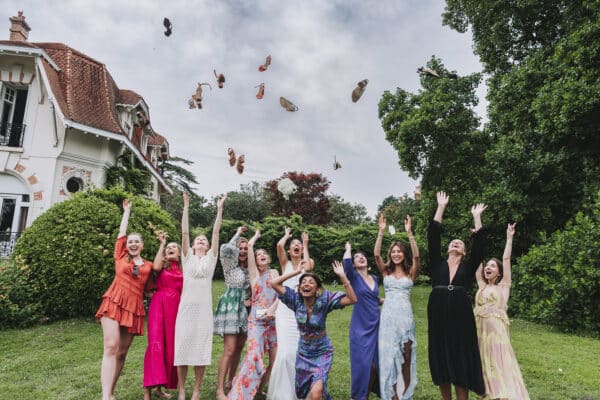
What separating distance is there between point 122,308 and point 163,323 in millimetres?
525

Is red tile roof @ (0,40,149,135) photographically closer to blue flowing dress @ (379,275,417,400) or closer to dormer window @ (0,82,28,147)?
dormer window @ (0,82,28,147)

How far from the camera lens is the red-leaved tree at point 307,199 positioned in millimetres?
32406

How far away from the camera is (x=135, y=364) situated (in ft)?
22.3

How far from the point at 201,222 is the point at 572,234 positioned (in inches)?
1227

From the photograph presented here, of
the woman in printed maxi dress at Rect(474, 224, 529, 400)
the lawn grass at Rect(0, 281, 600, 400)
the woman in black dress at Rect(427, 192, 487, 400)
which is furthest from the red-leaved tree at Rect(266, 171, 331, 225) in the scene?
the woman in black dress at Rect(427, 192, 487, 400)

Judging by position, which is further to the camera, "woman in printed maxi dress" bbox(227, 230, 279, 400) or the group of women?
"woman in printed maxi dress" bbox(227, 230, 279, 400)

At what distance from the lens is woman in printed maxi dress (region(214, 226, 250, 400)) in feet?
17.0

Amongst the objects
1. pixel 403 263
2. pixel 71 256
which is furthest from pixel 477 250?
pixel 71 256

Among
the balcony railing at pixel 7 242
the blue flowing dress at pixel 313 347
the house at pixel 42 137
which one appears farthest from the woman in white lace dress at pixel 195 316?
the balcony railing at pixel 7 242

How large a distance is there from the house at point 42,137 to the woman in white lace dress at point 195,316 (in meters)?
11.0

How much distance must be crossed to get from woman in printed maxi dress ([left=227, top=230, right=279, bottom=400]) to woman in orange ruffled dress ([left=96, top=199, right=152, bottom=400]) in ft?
4.35

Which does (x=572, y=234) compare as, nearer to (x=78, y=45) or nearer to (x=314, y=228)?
(x=314, y=228)

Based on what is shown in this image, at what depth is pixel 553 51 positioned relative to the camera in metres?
12.5

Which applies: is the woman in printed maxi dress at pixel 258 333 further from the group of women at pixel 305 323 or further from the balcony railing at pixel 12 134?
the balcony railing at pixel 12 134
